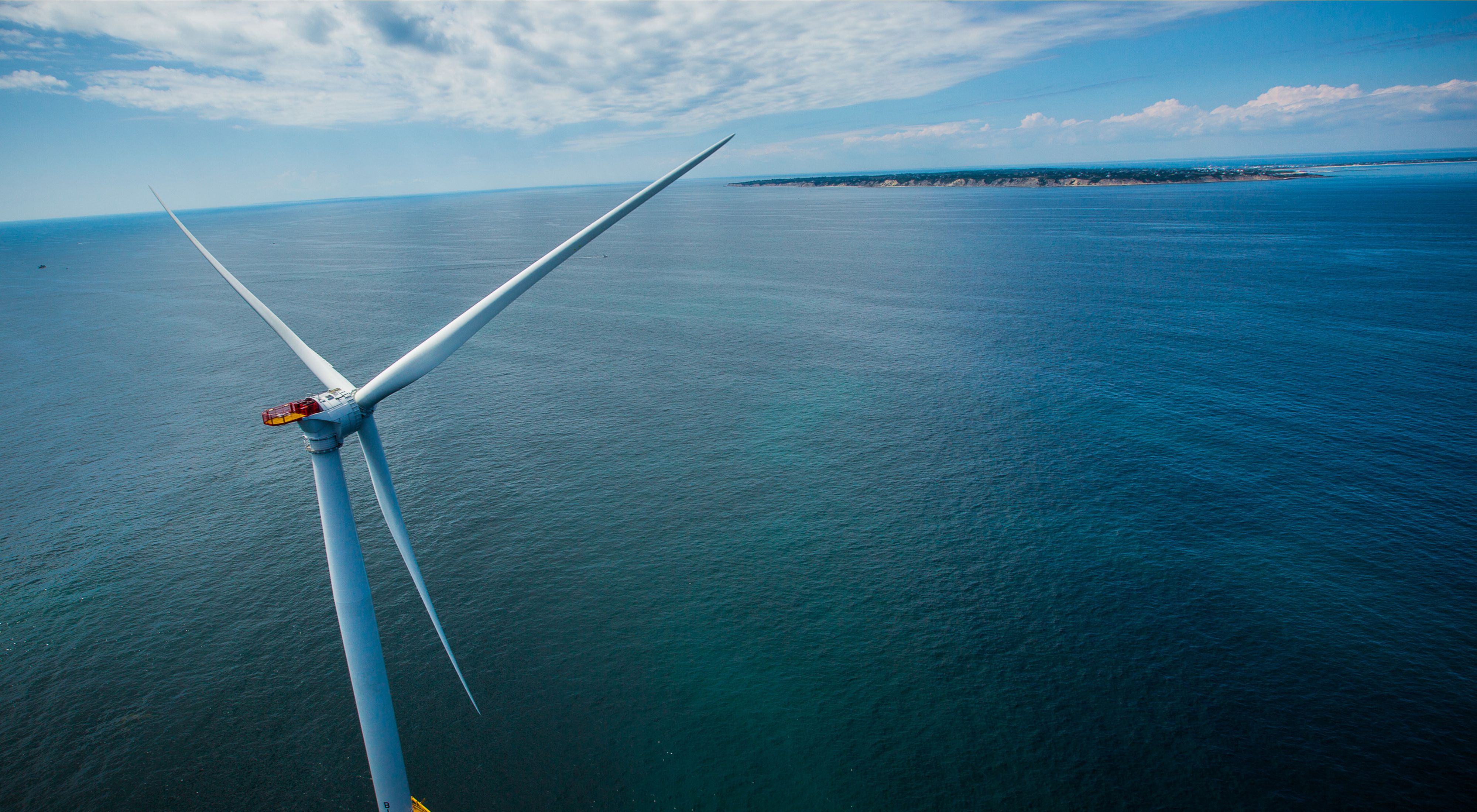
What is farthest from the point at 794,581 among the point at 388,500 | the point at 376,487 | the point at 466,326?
the point at 466,326

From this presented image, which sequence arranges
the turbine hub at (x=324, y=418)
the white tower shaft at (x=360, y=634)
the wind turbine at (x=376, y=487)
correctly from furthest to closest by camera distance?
the white tower shaft at (x=360, y=634) < the wind turbine at (x=376, y=487) < the turbine hub at (x=324, y=418)

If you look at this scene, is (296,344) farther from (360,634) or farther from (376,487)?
(360,634)

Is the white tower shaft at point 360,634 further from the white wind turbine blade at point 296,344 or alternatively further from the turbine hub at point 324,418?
the white wind turbine blade at point 296,344

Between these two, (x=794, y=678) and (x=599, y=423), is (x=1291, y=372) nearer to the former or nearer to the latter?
(x=794, y=678)

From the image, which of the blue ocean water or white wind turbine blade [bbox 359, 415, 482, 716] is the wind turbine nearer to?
white wind turbine blade [bbox 359, 415, 482, 716]

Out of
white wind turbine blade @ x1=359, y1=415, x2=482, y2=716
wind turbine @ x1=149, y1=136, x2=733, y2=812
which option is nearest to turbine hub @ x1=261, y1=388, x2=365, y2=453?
wind turbine @ x1=149, y1=136, x2=733, y2=812

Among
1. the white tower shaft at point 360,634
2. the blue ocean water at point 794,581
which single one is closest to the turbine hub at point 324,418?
the white tower shaft at point 360,634

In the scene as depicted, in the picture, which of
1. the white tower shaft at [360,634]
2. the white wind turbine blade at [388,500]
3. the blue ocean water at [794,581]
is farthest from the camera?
the blue ocean water at [794,581]
